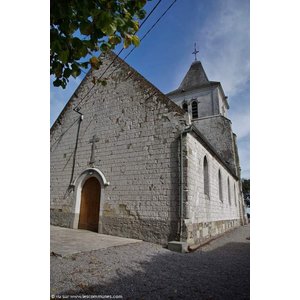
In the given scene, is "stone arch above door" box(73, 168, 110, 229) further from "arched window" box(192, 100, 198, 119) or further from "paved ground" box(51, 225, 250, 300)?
"arched window" box(192, 100, 198, 119)

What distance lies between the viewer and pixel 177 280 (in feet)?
11.1

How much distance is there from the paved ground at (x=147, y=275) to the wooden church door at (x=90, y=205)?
3.10 metres

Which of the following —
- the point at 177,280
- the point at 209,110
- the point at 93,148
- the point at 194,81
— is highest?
the point at 194,81

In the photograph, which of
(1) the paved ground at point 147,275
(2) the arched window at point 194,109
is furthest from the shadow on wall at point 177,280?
(2) the arched window at point 194,109

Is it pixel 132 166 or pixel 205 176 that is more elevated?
pixel 132 166

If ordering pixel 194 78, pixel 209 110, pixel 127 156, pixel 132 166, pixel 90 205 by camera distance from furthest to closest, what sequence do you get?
pixel 194 78
pixel 209 110
pixel 90 205
pixel 127 156
pixel 132 166

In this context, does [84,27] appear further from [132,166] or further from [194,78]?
[194,78]

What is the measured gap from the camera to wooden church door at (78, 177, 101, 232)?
8.00 metres

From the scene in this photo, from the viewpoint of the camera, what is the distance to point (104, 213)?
7496 millimetres

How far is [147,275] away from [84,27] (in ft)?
11.3

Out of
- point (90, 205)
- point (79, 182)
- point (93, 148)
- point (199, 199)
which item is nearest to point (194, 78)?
point (93, 148)

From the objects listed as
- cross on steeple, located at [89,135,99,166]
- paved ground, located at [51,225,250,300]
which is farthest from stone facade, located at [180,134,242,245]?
cross on steeple, located at [89,135,99,166]
